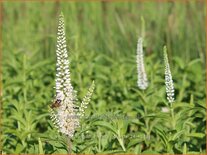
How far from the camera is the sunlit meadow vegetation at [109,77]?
448 cm

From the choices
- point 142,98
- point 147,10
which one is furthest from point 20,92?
point 147,10

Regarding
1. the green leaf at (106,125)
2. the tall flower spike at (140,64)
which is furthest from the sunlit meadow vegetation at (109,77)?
the tall flower spike at (140,64)

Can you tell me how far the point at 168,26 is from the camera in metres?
8.38

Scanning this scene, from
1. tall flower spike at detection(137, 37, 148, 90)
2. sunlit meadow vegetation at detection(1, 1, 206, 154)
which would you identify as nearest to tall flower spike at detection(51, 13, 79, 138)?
sunlit meadow vegetation at detection(1, 1, 206, 154)

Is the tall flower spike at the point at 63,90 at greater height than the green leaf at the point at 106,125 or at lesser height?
greater

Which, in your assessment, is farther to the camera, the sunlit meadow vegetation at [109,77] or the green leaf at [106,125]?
the sunlit meadow vegetation at [109,77]

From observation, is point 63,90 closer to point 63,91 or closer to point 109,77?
point 63,91

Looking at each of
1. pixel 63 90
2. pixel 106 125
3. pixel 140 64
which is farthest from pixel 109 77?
pixel 63 90

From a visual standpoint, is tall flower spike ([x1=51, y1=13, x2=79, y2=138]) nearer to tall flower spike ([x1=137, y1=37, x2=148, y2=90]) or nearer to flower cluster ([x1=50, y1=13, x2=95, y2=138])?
flower cluster ([x1=50, y1=13, x2=95, y2=138])

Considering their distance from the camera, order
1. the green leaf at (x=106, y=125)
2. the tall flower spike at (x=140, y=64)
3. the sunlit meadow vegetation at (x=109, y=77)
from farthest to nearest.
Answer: the tall flower spike at (x=140, y=64), the sunlit meadow vegetation at (x=109, y=77), the green leaf at (x=106, y=125)

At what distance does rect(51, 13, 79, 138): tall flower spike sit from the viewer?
3396mm

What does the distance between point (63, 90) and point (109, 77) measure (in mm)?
3681

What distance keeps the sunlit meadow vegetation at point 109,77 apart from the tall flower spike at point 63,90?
0.26 meters

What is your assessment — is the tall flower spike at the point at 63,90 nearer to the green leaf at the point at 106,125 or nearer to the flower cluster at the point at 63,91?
the flower cluster at the point at 63,91
